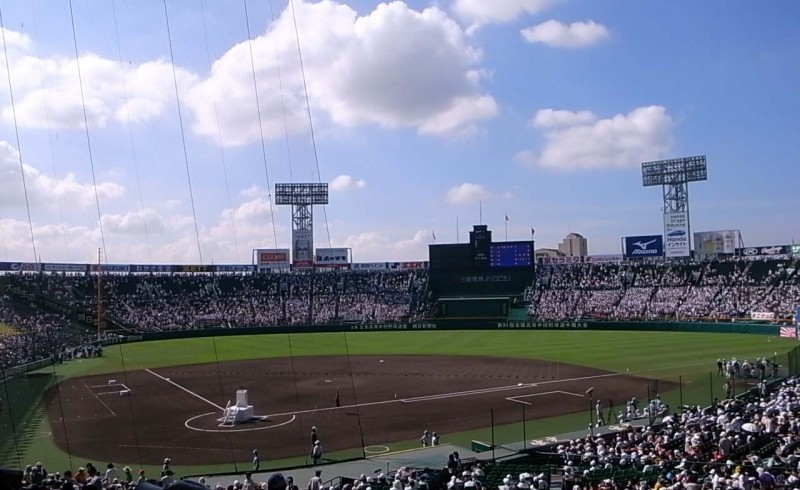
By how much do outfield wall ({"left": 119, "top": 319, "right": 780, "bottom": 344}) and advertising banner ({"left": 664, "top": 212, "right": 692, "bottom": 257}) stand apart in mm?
20837

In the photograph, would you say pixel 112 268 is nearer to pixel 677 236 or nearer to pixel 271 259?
pixel 271 259

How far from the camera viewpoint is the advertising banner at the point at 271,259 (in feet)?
333

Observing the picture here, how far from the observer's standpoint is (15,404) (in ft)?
96.8

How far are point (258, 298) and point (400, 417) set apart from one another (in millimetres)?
59751

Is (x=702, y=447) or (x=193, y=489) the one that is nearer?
(x=193, y=489)

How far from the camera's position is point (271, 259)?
102 metres

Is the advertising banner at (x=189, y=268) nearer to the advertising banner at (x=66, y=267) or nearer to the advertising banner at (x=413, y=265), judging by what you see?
the advertising banner at (x=66, y=267)

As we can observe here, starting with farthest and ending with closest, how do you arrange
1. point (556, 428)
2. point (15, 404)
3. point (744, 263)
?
point (744, 263)
point (15, 404)
point (556, 428)

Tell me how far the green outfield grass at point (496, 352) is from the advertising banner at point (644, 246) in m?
23.9

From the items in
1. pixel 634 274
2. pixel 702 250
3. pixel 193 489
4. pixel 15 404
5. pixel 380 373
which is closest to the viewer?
pixel 193 489

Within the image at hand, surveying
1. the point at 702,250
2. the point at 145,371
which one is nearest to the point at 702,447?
the point at 145,371

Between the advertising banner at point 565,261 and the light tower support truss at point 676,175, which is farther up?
the light tower support truss at point 676,175

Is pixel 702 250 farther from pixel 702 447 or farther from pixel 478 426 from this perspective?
pixel 702 447

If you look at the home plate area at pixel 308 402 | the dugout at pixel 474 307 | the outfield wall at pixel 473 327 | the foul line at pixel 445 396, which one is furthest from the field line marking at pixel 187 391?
the dugout at pixel 474 307
